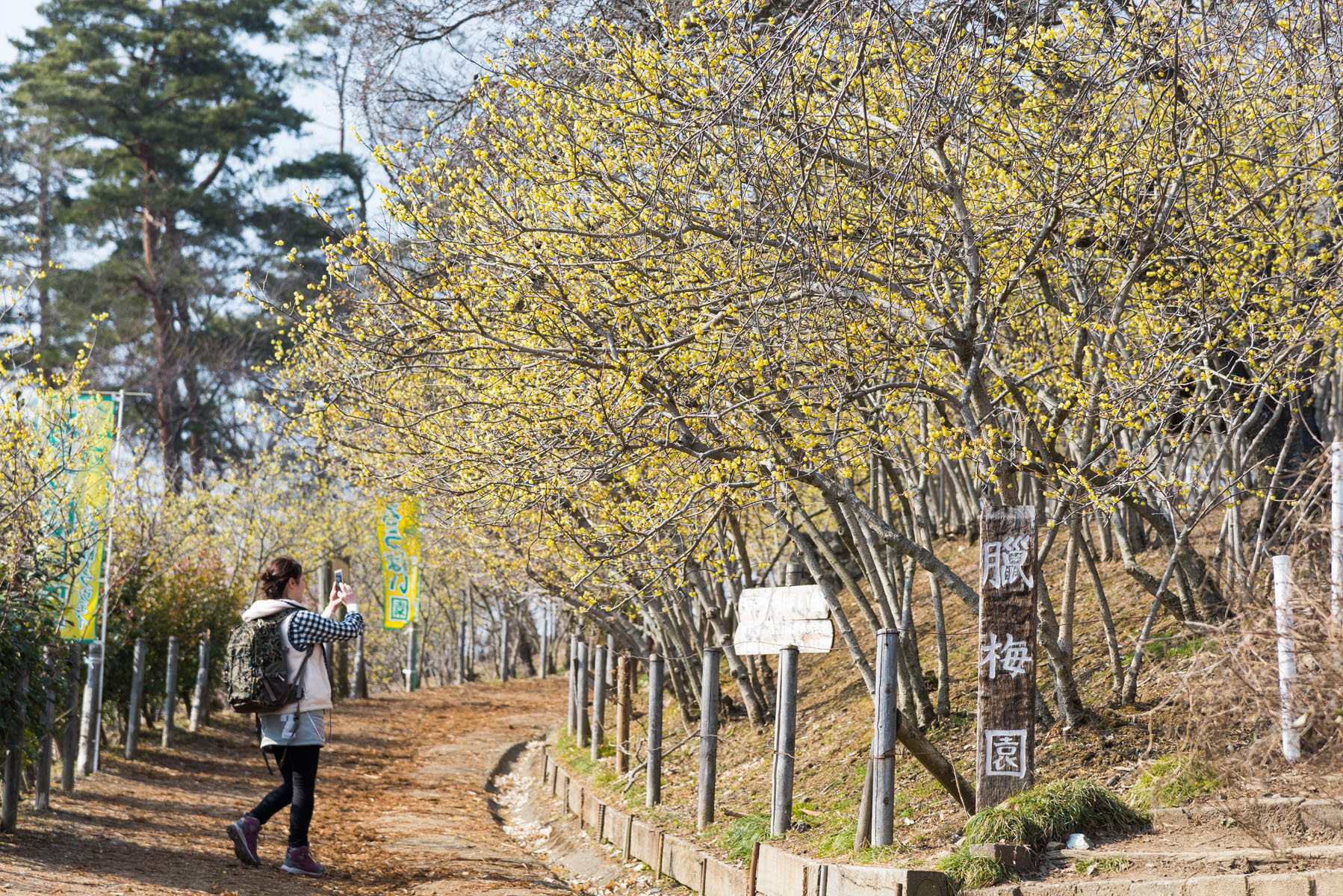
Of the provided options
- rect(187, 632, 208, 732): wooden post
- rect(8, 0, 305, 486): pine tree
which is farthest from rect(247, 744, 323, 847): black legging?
rect(8, 0, 305, 486): pine tree

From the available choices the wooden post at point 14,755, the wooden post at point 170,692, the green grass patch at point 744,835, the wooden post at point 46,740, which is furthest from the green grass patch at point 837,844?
the wooden post at point 170,692

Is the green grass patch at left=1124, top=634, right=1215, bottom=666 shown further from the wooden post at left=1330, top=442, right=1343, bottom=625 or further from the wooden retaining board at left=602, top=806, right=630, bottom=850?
the wooden retaining board at left=602, top=806, right=630, bottom=850

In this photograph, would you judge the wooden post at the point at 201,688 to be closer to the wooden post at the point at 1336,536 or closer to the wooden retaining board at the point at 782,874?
the wooden retaining board at the point at 782,874

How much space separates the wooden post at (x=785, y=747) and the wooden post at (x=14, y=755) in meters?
4.32

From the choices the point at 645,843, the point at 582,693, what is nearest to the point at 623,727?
the point at 645,843

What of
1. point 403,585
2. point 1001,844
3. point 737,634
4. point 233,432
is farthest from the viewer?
point 233,432

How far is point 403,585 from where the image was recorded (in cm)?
2020

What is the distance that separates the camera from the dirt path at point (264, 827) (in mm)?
6496

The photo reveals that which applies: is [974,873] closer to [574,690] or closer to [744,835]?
[744,835]

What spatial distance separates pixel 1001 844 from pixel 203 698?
11.3 m

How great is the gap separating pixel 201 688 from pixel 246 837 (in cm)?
794

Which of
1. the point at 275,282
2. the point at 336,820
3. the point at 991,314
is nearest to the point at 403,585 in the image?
the point at 275,282

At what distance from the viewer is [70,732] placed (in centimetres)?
866

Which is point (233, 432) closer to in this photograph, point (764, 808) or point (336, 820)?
point (336, 820)
